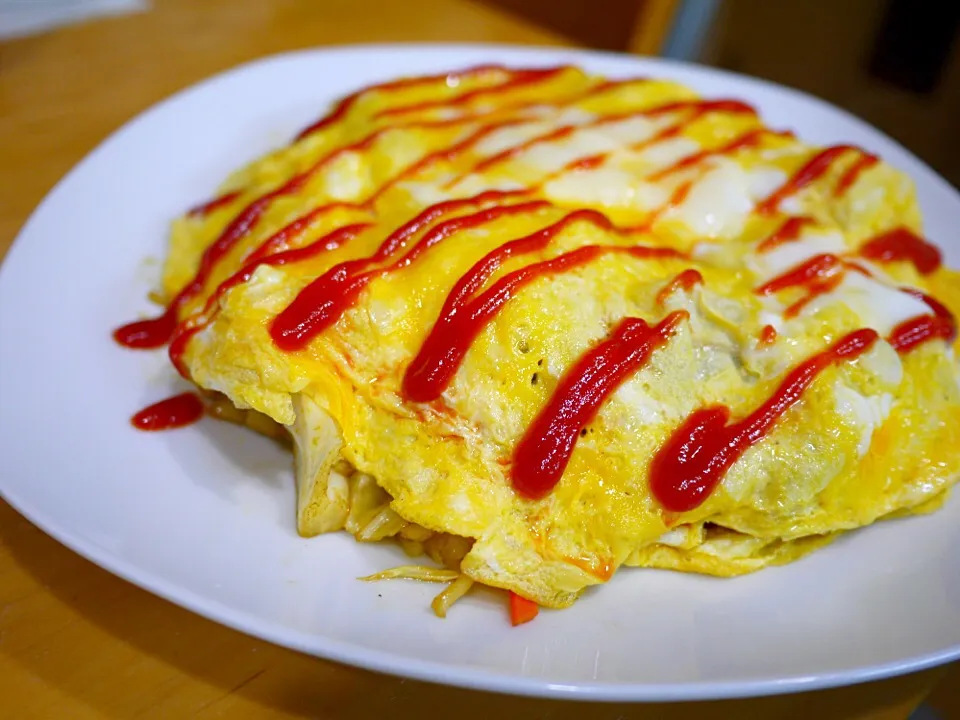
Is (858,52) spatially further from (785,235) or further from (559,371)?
(559,371)

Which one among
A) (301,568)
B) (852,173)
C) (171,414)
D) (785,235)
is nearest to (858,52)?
(852,173)

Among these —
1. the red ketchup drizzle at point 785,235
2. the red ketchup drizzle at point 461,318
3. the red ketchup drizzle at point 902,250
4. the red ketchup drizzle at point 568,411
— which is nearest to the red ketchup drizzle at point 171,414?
the red ketchup drizzle at point 461,318

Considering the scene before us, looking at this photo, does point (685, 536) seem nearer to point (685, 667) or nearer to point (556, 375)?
point (685, 667)

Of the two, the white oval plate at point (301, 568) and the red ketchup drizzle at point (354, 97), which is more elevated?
the red ketchup drizzle at point (354, 97)

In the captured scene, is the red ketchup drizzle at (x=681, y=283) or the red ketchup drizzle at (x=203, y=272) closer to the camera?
the red ketchup drizzle at (x=681, y=283)

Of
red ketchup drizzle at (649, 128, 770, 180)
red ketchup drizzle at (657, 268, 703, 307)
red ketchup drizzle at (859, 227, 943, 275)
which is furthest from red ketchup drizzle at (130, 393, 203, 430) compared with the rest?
red ketchup drizzle at (859, 227, 943, 275)

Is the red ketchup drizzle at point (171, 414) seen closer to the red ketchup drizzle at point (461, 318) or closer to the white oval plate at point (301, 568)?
the white oval plate at point (301, 568)

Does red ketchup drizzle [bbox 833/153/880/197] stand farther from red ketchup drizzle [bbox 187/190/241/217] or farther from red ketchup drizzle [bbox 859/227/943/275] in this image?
red ketchup drizzle [bbox 187/190/241/217]
